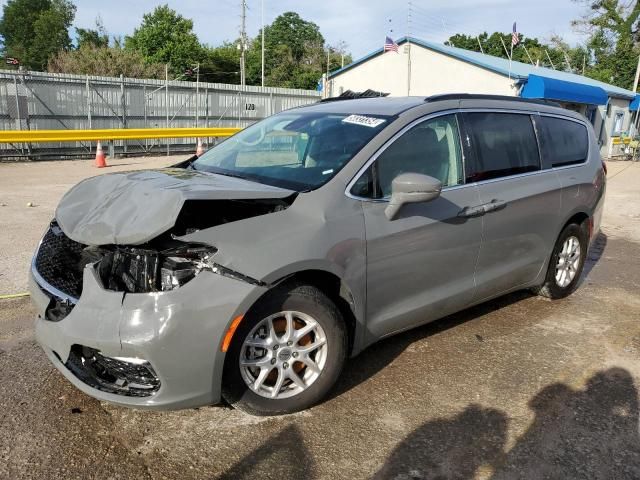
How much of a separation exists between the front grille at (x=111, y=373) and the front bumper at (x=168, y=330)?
3 centimetres

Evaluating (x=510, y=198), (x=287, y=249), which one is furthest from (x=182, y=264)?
(x=510, y=198)

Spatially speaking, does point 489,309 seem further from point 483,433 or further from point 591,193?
point 483,433

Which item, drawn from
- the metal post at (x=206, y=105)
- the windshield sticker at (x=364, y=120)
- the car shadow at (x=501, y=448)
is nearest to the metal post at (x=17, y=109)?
the metal post at (x=206, y=105)

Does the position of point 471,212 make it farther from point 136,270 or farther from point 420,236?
point 136,270

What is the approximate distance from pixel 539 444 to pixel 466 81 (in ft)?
73.1

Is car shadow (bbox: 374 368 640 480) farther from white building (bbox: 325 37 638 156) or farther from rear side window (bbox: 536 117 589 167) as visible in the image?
white building (bbox: 325 37 638 156)

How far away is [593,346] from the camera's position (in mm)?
4113

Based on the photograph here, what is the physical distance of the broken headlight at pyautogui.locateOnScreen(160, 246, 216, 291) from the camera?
2.64 metres

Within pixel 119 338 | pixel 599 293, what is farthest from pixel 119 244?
pixel 599 293

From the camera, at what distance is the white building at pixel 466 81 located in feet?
70.5

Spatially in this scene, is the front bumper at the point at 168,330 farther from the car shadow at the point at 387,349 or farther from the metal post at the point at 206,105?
the metal post at the point at 206,105

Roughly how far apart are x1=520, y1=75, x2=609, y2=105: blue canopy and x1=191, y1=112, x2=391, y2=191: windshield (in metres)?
18.3

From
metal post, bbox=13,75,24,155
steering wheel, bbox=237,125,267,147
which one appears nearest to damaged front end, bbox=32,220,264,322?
steering wheel, bbox=237,125,267,147

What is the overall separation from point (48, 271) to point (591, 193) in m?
4.50
